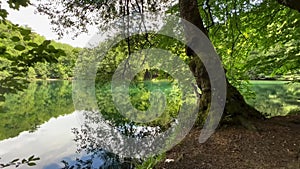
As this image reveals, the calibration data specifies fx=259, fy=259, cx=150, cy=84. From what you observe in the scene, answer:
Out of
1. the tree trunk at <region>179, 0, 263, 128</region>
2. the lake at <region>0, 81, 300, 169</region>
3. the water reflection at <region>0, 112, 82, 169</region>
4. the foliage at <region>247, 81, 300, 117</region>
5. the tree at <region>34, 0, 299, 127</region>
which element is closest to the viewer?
the tree trunk at <region>179, 0, 263, 128</region>

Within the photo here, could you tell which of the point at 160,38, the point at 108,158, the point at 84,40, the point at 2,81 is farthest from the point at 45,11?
the point at 2,81

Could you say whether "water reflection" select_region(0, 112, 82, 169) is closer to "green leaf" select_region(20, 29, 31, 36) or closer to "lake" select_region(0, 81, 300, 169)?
"lake" select_region(0, 81, 300, 169)

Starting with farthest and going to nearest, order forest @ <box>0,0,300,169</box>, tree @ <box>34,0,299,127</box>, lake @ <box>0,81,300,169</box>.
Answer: lake @ <box>0,81,300,169</box> → tree @ <box>34,0,299,127</box> → forest @ <box>0,0,300,169</box>

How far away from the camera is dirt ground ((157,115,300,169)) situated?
309 cm

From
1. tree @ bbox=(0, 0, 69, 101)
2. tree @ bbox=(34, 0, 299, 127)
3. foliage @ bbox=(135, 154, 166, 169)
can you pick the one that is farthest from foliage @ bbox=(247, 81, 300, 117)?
tree @ bbox=(0, 0, 69, 101)

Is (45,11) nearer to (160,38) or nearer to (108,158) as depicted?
(160,38)

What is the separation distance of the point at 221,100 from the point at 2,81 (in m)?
3.78

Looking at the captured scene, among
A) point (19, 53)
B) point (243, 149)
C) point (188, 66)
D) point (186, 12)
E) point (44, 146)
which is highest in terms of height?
point (186, 12)

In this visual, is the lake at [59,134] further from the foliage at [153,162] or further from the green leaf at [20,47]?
the green leaf at [20,47]

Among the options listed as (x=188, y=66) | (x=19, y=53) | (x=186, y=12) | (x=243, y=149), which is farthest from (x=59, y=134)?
(x=19, y=53)

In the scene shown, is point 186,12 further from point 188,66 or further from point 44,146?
point 44,146

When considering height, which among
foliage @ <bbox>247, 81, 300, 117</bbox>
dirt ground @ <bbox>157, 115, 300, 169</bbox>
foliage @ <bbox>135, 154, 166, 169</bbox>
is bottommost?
foliage @ <bbox>247, 81, 300, 117</bbox>

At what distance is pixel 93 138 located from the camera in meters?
7.62

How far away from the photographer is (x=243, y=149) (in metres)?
3.50
